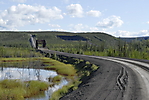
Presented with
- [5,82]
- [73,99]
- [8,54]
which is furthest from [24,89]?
[8,54]

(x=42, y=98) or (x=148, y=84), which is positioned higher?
(x=148, y=84)

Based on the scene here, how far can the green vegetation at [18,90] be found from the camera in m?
15.0

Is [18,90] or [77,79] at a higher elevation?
[18,90]

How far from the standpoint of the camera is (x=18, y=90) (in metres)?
16.5

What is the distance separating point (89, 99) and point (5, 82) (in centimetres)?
1325

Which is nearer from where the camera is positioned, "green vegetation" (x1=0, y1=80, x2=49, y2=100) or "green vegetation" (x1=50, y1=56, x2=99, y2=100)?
"green vegetation" (x1=0, y1=80, x2=49, y2=100)

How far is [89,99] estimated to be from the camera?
408 inches

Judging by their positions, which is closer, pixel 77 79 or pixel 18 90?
pixel 18 90

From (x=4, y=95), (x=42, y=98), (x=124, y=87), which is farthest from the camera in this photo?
(x=42, y=98)

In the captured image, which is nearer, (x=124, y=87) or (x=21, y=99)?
(x=124, y=87)

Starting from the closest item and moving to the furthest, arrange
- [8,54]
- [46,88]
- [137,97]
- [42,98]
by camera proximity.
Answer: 1. [137,97]
2. [42,98]
3. [46,88]
4. [8,54]

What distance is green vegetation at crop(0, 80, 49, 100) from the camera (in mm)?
14977

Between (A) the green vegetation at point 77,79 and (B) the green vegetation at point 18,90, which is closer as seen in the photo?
(B) the green vegetation at point 18,90

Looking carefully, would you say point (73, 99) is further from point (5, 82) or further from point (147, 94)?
point (5, 82)
